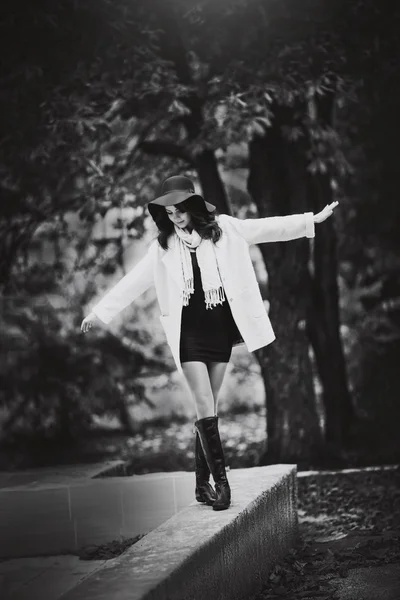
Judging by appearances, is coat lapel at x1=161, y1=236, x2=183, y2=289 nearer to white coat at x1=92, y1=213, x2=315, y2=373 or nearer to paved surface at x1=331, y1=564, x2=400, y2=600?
white coat at x1=92, y1=213, x2=315, y2=373

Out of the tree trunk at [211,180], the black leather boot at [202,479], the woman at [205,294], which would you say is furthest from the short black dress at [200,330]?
the tree trunk at [211,180]

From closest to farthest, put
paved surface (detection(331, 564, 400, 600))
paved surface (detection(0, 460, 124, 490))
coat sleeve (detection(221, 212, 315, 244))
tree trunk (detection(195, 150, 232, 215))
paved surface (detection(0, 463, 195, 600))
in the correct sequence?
paved surface (detection(331, 564, 400, 600)), coat sleeve (detection(221, 212, 315, 244)), paved surface (detection(0, 463, 195, 600)), paved surface (detection(0, 460, 124, 490)), tree trunk (detection(195, 150, 232, 215))

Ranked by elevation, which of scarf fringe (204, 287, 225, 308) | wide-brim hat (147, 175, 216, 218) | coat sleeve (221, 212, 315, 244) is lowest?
scarf fringe (204, 287, 225, 308)

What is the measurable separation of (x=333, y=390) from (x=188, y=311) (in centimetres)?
696

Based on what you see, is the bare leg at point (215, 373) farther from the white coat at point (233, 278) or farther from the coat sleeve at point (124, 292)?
the coat sleeve at point (124, 292)

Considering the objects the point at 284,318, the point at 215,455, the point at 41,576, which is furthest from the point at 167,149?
the point at 215,455

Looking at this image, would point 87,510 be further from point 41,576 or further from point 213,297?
point 213,297

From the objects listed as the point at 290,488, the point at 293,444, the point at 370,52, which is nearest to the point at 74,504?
the point at 290,488

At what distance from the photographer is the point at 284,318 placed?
40.4 feet

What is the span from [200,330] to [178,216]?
664mm

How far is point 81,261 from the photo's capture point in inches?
600

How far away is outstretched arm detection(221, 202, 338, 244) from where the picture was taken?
6316mm

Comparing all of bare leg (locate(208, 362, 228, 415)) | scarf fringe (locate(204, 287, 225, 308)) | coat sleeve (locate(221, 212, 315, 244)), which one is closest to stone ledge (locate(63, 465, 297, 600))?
bare leg (locate(208, 362, 228, 415))

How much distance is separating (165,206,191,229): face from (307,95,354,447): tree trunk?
6.56 metres
